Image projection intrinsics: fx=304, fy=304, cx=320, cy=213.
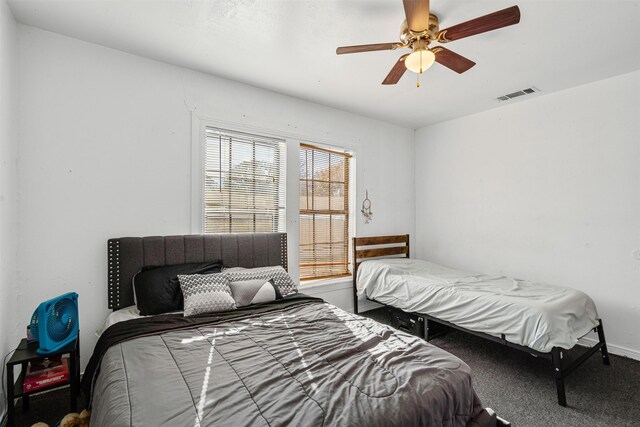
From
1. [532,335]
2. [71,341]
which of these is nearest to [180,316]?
[71,341]

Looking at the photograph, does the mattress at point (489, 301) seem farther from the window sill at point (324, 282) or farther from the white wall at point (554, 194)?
the white wall at point (554, 194)

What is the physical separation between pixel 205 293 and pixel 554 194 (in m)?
3.82

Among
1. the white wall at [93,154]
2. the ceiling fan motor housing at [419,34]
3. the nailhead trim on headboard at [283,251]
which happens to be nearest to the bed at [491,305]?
the nailhead trim on headboard at [283,251]

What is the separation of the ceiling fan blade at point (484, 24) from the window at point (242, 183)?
7.01 ft

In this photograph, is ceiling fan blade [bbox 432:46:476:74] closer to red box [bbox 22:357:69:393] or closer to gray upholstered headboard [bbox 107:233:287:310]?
gray upholstered headboard [bbox 107:233:287:310]

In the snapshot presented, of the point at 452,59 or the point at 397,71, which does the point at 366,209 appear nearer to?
the point at 397,71

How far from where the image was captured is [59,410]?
83.7 inches

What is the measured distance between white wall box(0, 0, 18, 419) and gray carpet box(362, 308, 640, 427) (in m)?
3.45

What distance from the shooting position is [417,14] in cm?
173

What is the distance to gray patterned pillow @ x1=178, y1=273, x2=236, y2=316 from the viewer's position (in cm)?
233

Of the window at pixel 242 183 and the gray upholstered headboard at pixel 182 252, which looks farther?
the window at pixel 242 183

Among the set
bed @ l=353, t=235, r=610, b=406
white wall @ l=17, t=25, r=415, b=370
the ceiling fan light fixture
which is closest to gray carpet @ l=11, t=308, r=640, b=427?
bed @ l=353, t=235, r=610, b=406

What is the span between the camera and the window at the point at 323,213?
388 cm

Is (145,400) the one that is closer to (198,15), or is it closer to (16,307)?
(16,307)
